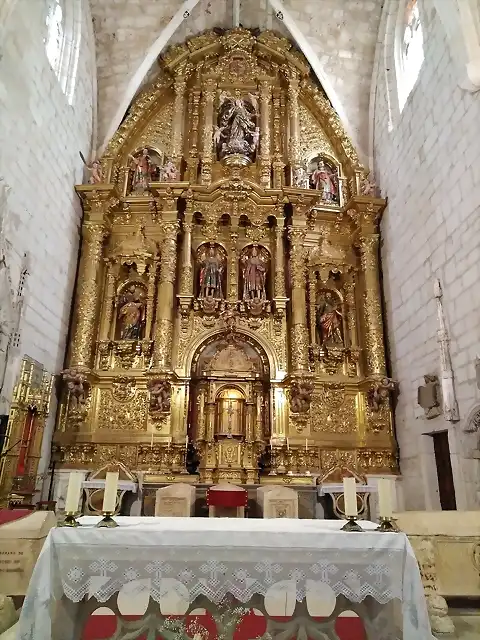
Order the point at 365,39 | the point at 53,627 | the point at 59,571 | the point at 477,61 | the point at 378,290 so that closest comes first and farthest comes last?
1. the point at 59,571
2. the point at 53,627
3. the point at 477,61
4. the point at 378,290
5. the point at 365,39

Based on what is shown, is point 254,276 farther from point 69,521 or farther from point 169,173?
point 69,521

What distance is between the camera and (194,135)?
1308 cm

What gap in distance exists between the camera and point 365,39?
12.8m

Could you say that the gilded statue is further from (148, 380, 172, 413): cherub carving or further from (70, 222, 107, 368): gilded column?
(148, 380, 172, 413): cherub carving

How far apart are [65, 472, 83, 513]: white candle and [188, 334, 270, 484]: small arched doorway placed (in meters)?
6.68

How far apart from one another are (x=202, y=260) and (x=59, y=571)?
9.40 m

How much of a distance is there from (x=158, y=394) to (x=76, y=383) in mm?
1692

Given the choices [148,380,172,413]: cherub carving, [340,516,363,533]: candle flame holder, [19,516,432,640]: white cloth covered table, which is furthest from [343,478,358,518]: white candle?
[148,380,172,413]: cherub carving

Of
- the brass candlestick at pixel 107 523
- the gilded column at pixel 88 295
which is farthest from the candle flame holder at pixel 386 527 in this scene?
the gilded column at pixel 88 295

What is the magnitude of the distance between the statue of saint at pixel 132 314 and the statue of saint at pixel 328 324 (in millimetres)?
4197

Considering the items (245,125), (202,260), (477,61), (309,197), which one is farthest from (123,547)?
(245,125)

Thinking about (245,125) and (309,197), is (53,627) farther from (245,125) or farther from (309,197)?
(245,125)

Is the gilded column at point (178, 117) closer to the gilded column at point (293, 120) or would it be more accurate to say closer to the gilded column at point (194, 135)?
the gilded column at point (194, 135)

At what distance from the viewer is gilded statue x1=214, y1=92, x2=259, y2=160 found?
12648 mm
